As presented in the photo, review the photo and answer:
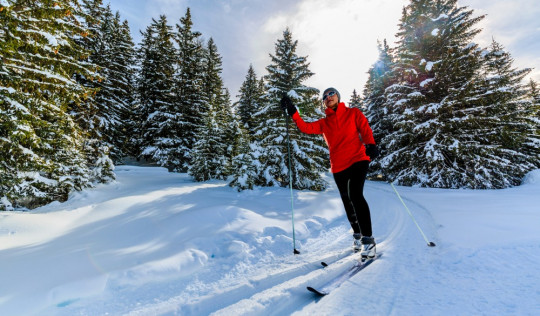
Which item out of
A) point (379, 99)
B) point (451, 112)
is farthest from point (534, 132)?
point (379, 99)

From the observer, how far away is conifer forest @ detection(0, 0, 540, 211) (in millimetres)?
5773

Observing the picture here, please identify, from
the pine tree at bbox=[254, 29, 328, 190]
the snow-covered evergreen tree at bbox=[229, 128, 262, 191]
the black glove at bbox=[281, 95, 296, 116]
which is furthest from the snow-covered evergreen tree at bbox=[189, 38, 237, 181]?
the black glove at bbox=[281, 95, 296, 116]

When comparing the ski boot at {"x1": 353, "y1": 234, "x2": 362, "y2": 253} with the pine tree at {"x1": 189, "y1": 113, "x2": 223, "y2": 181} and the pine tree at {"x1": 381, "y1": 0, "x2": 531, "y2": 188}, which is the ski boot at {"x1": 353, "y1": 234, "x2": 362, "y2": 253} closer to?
the pine tree at {"x1": 189, "y1": 113, "x2": 223, "y2": 181}

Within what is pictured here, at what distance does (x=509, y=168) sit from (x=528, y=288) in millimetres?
12743

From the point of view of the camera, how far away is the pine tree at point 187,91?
18.6m

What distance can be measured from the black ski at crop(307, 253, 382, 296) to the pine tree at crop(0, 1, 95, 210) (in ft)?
22.9

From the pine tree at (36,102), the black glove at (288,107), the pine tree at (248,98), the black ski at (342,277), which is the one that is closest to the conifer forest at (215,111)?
the pine tree at (36,102)

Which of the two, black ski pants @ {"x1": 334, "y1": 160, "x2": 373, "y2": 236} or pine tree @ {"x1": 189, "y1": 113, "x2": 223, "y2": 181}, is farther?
pine tree @ {"x1": 189, "y1": 113, "x2": 223, "y2": 181}

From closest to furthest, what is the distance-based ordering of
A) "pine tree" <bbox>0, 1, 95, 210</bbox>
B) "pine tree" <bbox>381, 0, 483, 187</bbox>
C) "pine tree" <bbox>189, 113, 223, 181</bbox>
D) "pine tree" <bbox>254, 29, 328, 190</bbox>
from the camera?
1. "pine tree" <bbox>0, 1, 95, 210</bbox>
2. "pine tree" <bbox>254, 29, 328, 190</bbox>
3. "pine tree" <bbox>381, 0, 483, 187</bbox>
4. "pine tree" <bbox>189, 113, 223, 181</bbox>

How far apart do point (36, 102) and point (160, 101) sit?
43.9 ft

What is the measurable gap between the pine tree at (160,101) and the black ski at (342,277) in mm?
17613

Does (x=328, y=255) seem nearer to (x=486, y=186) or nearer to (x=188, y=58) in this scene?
(x=486, y=186)

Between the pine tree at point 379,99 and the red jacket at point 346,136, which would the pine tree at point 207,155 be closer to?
the red jacket at point 346,136

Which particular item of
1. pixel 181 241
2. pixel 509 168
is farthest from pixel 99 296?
pixel 509 168
